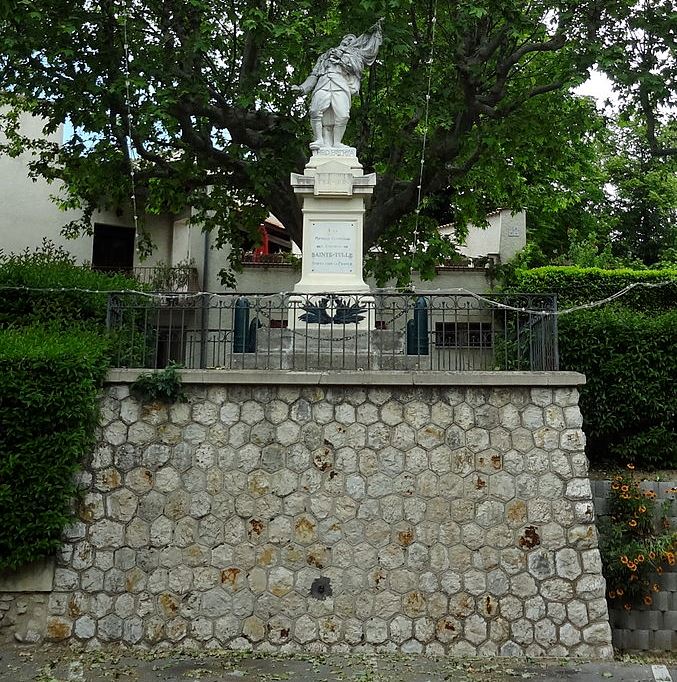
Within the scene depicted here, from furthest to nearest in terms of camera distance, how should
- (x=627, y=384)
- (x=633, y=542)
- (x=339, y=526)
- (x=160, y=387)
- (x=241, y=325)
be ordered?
(x=627, y=384) → (x=241, y=325) → (x=633, y=542) → (x=160, y=387) → (x=339, y=526)

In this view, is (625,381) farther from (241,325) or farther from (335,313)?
(241,325)

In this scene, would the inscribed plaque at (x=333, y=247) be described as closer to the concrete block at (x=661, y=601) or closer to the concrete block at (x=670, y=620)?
the concrete block at (x=661, y=601)

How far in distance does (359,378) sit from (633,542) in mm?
3456

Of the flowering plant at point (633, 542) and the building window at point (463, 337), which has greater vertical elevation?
the building window at point (463, 337)

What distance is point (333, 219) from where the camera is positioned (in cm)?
1020

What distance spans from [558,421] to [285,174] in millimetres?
7634

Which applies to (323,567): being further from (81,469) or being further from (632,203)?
(632,203)

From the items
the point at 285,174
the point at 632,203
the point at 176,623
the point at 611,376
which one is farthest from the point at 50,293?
the point at 632,203

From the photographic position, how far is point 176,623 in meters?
7.29

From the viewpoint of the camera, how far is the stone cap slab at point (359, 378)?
781 cm

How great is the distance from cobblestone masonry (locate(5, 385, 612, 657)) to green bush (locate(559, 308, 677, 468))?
257 centimetres

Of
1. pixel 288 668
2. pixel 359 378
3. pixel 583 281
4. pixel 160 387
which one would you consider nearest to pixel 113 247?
pixel 583 281

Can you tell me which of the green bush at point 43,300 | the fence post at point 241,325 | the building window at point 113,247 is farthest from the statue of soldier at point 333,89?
the building window at point 113,247

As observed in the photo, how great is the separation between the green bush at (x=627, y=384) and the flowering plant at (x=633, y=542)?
160 cm
